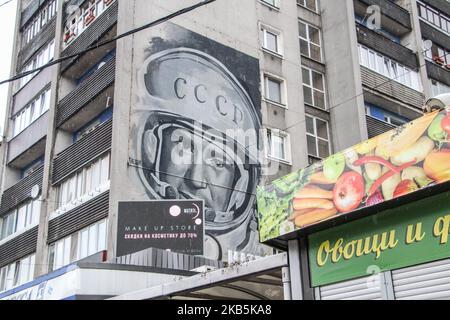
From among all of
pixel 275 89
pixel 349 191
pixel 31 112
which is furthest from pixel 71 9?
pixel 349 191

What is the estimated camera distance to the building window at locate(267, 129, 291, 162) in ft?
85.0

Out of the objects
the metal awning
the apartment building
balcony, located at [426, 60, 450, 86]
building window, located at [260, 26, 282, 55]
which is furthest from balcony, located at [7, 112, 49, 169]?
balcony, located at [426, 60, 450, 86]

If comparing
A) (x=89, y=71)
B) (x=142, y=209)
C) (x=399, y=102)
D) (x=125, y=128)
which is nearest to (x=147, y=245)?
(x=142, y=209)

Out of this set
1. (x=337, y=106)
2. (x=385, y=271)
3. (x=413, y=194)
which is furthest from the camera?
(x=337, y=106)

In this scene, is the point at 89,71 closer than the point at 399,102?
Yes

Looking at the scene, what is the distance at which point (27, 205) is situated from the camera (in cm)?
2733

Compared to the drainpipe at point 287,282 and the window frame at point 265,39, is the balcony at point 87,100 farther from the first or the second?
the drainpipe at point 287,282

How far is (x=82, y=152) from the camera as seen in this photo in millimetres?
23375

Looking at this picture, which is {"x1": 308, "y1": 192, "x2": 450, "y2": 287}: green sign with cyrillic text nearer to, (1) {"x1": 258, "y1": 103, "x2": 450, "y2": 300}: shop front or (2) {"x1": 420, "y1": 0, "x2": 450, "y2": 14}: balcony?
(1) {"x1": 258, "y1": 103, "x2": 450, "y2": 300}: shop front

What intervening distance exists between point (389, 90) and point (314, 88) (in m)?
3.27

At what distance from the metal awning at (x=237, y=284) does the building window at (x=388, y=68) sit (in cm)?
1726
